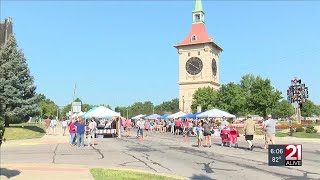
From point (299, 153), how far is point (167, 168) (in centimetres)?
849

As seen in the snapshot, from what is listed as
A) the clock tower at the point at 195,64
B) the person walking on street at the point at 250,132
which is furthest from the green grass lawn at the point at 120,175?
the clock tower at the point at 195,64

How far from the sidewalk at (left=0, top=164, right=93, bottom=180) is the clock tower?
9891 centimetres

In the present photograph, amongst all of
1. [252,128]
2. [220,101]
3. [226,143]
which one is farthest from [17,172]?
[220,101]

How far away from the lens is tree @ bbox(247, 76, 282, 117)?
66062 millimetres

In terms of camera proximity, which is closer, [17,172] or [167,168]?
[17,172]

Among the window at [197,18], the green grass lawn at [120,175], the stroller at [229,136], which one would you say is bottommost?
the green grass lawn at [120,175]

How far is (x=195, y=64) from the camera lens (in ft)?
378

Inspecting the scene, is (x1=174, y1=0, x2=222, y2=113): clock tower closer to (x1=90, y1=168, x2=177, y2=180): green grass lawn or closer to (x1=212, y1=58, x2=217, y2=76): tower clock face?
(x1=212, y1=58, x2=217, y2=76): tower clock face

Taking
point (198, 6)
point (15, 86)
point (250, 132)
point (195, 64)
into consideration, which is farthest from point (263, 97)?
point (198, 6)

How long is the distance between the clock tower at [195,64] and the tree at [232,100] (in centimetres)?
2461

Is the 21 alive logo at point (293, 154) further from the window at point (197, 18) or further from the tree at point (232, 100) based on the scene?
the window at point (197, 18)

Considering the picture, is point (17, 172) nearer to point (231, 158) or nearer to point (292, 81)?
point (231, 158)

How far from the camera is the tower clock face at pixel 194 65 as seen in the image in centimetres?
11487

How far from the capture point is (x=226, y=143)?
26719 millimetres
